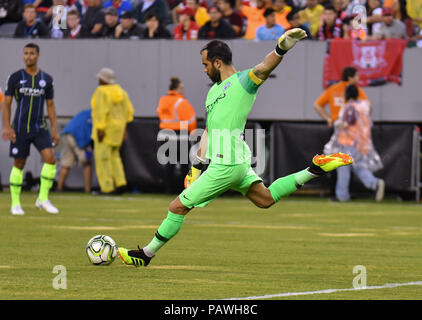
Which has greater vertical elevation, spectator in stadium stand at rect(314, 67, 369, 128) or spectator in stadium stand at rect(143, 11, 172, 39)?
spectator in stadium stand at rect(143, 11, 172, 39)

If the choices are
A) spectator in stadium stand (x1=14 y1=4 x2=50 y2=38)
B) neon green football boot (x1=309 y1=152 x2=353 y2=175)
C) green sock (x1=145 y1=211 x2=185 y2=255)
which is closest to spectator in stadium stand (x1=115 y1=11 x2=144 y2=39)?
spectator in stadium stand (x1=14 y1=4 x2=50 y2=38)

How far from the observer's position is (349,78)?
21484mm

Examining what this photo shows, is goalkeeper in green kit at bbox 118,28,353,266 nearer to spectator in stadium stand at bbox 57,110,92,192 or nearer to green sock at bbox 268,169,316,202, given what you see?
green sock at bbox 268,169,316,202

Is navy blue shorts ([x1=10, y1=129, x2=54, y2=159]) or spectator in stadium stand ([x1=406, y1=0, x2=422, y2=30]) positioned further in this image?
spectator in stadium stand ([x1=406, y1=0, x2=422, y2=30])

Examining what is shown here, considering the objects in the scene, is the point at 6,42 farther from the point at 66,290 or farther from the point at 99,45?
the point at 66,290

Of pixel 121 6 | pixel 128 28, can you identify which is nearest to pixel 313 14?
pixel 128 28

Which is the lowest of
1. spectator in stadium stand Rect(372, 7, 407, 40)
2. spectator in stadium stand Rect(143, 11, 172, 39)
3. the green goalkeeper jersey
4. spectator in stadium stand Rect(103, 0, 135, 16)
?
the green goalkeeper jersey

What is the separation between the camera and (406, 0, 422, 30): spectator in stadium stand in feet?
74.8

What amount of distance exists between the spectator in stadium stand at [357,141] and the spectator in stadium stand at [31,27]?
7.46 meters

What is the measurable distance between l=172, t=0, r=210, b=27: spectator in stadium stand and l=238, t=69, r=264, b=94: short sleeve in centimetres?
1498

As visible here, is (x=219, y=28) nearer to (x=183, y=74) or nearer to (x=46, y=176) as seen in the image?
(x=183, y=74)

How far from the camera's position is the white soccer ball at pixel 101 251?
10047 mm

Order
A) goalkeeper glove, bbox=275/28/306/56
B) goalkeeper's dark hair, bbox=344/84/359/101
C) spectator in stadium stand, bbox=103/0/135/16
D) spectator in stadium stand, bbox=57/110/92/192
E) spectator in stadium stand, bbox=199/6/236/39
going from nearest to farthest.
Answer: goalkeeper glove, bbox=275/28/306/56
goalkeeper's dark hair, bbox=344/84/359/101
spectator in stadium stand, bbox=199/6/236/39
spectator in stadium stand, bbox=57/110/92/192
spectator in stadium stand, bbox=103/0/135/16

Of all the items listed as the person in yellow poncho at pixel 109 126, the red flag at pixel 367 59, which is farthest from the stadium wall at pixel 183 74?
the person in yellow poncho at pixel 109 126
